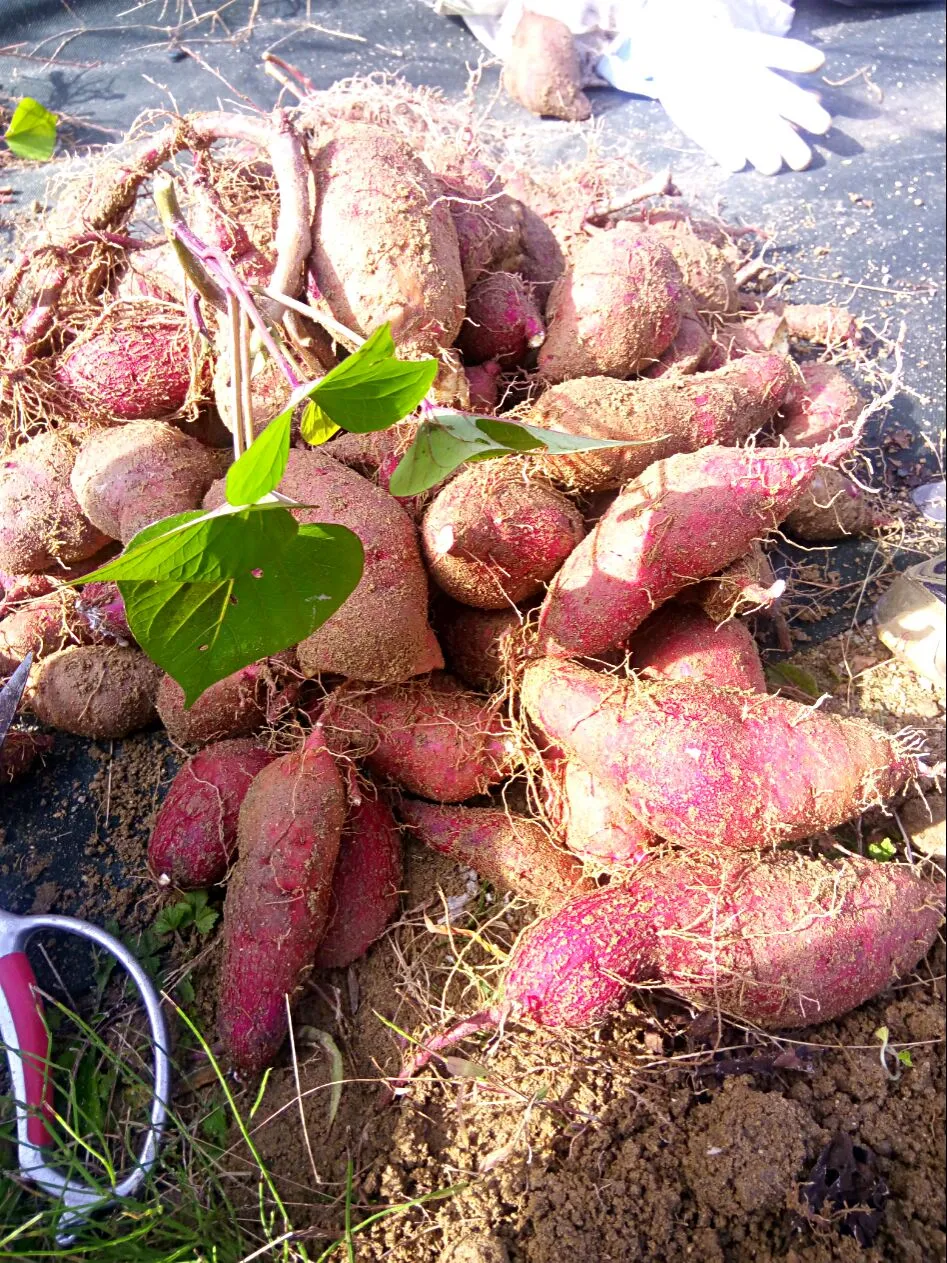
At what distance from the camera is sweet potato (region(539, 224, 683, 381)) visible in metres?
1.31

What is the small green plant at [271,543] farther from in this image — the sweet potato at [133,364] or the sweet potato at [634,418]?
the sweet potato at [133,364]

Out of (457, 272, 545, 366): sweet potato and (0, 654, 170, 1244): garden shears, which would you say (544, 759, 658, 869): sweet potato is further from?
(457, 272, 545, 366): sweet potato

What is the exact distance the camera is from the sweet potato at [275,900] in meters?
1.02

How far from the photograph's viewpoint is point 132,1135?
1.00 m

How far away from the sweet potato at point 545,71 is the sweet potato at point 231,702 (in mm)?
1874

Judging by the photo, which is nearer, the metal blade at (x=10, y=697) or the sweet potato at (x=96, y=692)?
the metal blade at (x=10, y=697)

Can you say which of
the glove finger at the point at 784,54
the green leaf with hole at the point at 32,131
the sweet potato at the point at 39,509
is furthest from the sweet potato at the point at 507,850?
the glove finger at the point at 784,54

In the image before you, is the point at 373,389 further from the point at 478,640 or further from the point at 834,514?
the point at 834,514

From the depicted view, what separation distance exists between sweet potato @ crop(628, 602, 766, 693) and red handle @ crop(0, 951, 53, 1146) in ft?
3.10

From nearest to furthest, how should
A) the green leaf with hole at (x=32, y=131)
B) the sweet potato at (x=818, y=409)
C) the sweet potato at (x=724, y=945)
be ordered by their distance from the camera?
the sweet potato at (x=724, y=945)
the sweet potato at (x=818, y=409)
the green leaf with hole at (x=32, y=131)

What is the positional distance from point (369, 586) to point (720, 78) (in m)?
2.07

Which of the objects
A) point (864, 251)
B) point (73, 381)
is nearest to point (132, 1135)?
point (73, 381)

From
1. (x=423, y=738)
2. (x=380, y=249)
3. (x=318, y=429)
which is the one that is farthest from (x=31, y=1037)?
(x=380, y=249)

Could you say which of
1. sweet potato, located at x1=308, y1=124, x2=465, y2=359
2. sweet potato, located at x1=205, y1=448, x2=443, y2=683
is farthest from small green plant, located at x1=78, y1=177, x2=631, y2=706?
sweet potato, located at x1=308, y1=124, x2=465, y2=359
